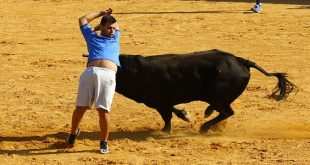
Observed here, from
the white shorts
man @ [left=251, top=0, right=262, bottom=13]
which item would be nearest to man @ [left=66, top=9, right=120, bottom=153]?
the white shorts

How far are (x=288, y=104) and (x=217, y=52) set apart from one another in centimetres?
210

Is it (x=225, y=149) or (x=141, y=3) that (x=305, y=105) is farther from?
(x=141, y=3)

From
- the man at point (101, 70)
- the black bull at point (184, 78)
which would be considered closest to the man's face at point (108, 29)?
the man at point (101, 70)

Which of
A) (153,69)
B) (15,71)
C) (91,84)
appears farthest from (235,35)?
(91,84)

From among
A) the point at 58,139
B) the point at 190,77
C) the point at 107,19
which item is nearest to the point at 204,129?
the point at 190,77

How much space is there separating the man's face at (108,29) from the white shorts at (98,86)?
400mm

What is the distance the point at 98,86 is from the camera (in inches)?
333

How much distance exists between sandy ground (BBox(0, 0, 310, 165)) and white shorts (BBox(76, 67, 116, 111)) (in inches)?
24.9

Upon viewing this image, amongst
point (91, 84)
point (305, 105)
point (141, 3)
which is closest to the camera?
point (91, 84)

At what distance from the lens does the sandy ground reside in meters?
8.88

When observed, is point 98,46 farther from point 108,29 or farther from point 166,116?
point 166,116

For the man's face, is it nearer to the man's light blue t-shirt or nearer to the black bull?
the man's light blue t-shirt

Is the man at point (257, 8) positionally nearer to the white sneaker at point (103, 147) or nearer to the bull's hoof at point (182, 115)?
the bull's hoof at point (182, 115)

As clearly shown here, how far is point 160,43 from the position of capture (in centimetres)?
1623
